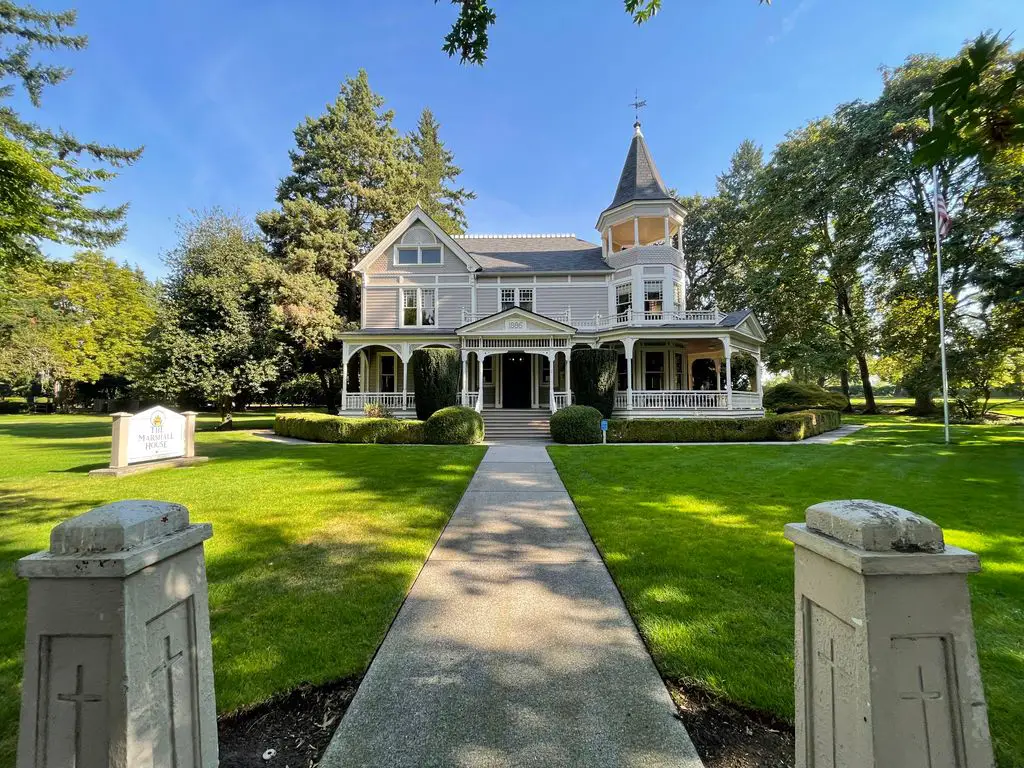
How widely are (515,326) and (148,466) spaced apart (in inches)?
517

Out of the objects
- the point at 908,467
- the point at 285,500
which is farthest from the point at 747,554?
the point at 908,467

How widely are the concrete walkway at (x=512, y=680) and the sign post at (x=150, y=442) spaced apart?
9.00 metres

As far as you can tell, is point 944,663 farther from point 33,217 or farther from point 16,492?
point 33,217

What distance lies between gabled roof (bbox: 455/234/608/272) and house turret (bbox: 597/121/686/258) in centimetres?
140

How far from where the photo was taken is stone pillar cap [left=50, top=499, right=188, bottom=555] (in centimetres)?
144

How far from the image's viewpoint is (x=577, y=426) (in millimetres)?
14375

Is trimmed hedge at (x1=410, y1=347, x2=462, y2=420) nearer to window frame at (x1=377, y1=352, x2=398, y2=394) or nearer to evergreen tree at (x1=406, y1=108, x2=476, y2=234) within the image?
window frame at (x1=377, y1=352, x2=398, y2=394)

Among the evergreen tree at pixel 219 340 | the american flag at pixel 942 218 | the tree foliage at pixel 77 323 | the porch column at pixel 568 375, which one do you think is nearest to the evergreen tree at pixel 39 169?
the evergreen tree at pixel 219 340

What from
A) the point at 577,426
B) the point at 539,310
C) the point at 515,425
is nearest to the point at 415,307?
the point at 539,310

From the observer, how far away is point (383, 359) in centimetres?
2242

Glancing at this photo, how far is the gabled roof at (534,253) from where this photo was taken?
2198cm

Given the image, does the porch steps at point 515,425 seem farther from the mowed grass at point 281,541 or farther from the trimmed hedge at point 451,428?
the mowed grass at point 281,541

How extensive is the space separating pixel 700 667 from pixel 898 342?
25.7 metres

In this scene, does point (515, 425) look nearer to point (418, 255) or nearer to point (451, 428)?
point (451, 428)
